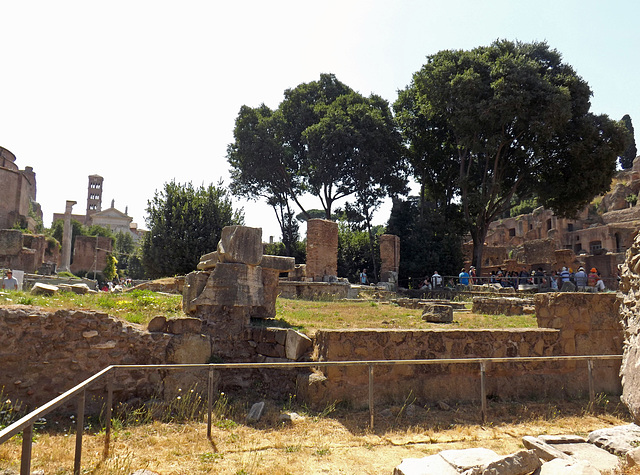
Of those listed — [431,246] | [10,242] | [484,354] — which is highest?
[431,246]

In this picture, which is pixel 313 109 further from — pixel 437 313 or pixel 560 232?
pixel 560 232

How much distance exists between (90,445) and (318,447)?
96.1 inches

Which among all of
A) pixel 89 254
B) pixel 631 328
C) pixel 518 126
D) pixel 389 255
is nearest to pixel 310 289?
pixel 389 255

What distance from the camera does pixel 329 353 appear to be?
6.53 meters

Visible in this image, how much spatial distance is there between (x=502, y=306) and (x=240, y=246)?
8208 millimetres

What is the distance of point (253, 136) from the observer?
3272 cm

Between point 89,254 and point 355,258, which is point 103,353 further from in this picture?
point 89,254

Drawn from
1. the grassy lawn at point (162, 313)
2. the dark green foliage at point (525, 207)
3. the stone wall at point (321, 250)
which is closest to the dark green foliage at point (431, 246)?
the stone wall at point (321, 250)

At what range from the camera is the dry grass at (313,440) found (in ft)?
14.2

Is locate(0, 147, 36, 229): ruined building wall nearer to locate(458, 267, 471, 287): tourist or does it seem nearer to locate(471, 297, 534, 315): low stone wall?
locate(458, 267, 471, 287): tourist

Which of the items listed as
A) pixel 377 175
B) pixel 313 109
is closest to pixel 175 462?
pixel 377 175

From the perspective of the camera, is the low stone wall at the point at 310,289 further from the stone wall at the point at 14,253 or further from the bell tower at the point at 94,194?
the bell tower at the point at 94,194

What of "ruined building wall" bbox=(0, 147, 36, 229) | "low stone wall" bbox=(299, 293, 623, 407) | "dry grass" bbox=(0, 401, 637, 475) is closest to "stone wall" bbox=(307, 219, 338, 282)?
"low stone wall" bbox=(299, 293, 623, 407)

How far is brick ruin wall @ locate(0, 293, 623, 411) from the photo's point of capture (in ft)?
19.9
